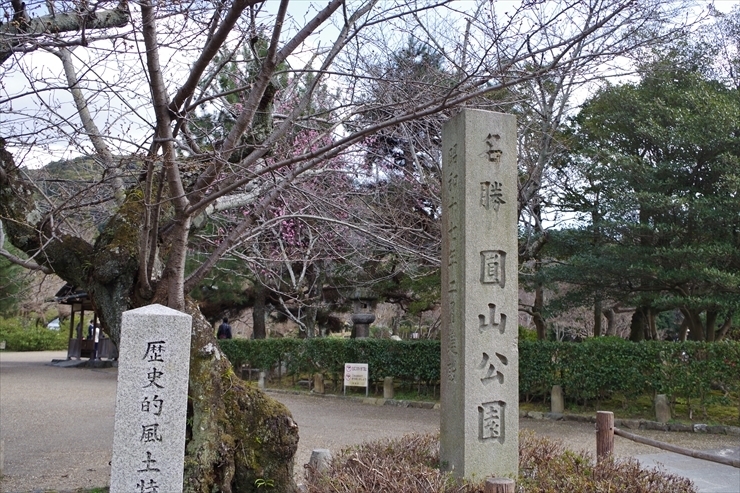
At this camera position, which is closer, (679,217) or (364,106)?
(364,106)

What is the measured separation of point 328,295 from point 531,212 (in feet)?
24.2

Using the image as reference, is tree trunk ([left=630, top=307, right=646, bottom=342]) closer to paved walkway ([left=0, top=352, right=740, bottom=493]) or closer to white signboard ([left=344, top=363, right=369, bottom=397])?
paved walkway ([left=0, top=352, right=740, bottom=493])

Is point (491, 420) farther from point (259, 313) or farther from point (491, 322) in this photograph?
point (259, 313)

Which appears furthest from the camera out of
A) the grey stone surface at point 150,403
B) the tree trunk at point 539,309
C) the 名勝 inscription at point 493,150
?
the tree trunk at point 539,309

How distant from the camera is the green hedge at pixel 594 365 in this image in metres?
10.8

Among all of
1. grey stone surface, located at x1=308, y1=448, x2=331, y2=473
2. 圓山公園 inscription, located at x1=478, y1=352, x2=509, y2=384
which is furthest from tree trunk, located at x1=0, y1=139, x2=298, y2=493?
圓山公園 inscription, located at x1=478, y1=352, x2=509, y2=384

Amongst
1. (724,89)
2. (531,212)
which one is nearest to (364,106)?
(531,212)

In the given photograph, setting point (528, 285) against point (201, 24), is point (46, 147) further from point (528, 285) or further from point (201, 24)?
point (528, 285)

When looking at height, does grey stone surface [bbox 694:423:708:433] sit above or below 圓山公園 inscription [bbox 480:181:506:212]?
below

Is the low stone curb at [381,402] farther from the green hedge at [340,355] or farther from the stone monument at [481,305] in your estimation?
the stone monument at [481,305]

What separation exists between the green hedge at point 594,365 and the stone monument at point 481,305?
718 cm

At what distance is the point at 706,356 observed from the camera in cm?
1078

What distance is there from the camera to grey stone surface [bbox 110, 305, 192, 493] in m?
3.87

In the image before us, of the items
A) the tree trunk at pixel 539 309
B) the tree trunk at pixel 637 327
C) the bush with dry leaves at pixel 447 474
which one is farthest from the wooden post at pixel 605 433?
the tree trunk at pixel 637 327
